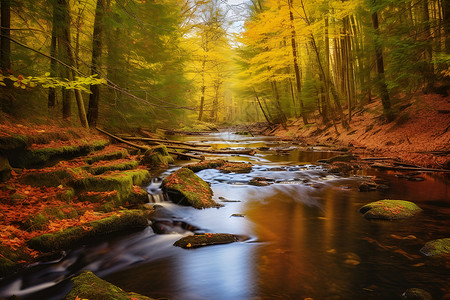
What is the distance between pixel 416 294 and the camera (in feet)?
9.45

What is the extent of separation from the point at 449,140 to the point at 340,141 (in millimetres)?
6869

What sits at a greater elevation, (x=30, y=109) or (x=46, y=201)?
(x=30, y=109)

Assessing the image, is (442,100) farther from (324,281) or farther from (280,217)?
(324,281)

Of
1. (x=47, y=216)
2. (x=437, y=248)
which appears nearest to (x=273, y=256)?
(x=437, y=248)

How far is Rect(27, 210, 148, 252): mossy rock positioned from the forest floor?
927 cm

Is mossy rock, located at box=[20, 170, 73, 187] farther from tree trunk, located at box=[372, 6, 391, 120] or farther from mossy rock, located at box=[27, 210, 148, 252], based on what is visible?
tree trunk, located at box=[372, 6, 391, 120]

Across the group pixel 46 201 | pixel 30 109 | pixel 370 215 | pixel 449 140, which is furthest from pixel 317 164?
pixel 30 109

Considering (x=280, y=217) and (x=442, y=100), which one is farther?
(x=442, y=100)

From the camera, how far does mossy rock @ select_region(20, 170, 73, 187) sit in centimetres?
520

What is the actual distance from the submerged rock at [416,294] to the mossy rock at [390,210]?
2.55 meters

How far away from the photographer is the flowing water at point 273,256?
321 cm

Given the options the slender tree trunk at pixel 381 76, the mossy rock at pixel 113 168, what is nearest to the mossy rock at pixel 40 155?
the mossy rock at pixel 113 168

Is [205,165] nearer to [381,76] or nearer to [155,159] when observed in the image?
[155,159]

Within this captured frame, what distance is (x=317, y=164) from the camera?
10.9 m
